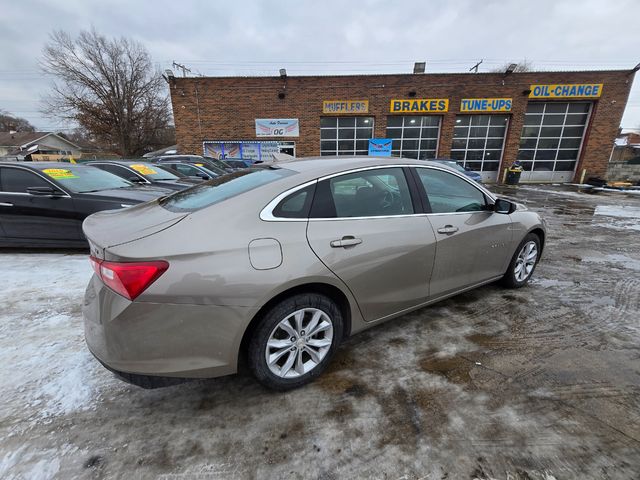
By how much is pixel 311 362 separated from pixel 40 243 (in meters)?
4.87

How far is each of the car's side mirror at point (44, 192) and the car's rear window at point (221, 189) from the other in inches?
129

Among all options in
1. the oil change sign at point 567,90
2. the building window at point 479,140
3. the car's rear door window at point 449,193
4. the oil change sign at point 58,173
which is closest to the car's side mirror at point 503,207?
the car's rear door window at point 449,193

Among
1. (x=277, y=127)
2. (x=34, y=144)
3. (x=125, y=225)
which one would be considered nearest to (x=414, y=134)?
(x=277, y=127)

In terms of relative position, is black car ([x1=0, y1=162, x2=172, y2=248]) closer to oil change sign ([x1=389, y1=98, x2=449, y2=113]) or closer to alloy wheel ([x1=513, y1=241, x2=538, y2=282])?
alloy wheel ([x1=513, y1=241, x2=538, y2=282])

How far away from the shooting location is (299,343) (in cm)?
203

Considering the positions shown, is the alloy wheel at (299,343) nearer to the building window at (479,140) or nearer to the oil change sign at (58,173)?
the oil change sign at (58,173)

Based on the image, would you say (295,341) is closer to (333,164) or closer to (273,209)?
(273,209)

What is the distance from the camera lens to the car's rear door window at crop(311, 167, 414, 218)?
214cm

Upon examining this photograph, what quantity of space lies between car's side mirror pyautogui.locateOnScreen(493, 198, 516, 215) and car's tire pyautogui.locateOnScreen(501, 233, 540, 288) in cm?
60

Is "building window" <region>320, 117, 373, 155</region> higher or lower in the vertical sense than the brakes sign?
higher

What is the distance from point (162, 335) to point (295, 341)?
80 cm

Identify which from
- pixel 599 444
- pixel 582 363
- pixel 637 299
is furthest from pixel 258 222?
pixel 637 299

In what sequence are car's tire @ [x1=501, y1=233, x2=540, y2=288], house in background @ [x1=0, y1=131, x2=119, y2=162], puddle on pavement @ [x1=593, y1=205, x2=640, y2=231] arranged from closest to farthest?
car's tire @ [x1=501, y1=233, x2=540, y2=288], puddle on pavement @ [x1=593, y1=205, x2=640, y2=231], house in background @ [x1=0, y1=131, x2=119, y2=162]

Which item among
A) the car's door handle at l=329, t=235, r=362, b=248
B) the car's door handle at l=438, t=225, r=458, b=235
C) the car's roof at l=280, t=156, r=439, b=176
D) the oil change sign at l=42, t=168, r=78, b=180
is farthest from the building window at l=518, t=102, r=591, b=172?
the oil change sign at l=42, t=168, r=78, b=180
